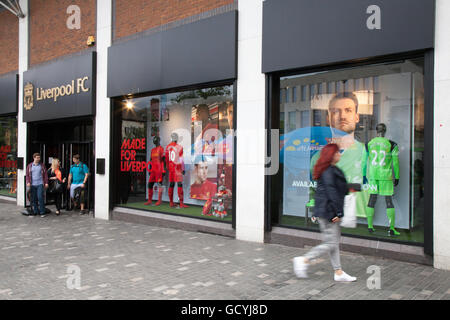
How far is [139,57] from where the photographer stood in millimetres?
8953

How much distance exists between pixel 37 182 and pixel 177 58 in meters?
5.82

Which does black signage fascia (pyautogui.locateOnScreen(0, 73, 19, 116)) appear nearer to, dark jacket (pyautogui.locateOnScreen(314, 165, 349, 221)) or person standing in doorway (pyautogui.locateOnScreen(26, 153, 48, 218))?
person standing in doorway (pyautogui.locateOnScreen(26, 153, 48, 218))

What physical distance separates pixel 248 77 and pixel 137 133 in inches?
172

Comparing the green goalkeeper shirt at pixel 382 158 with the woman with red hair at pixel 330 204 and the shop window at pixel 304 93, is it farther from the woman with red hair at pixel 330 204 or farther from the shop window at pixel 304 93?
the woman with red hair at pixel 330 204

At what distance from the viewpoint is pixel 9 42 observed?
13.7 m

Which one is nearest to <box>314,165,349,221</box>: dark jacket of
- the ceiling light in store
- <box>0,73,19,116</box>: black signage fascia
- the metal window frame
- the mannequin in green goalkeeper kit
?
the metal window frame

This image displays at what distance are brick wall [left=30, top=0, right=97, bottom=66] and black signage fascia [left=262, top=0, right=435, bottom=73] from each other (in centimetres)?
613

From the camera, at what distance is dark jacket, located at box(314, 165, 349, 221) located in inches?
175

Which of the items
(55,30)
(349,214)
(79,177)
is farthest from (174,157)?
(349,214)

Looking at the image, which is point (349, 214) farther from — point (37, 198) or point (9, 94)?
point (9, 94)

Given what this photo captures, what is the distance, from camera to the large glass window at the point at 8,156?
45.1 feet

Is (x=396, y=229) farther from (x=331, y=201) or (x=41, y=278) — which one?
(x=41, y=278)

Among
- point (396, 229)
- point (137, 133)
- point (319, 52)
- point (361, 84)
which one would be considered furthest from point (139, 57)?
point (396, 229)

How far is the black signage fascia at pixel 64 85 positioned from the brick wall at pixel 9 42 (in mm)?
1518
